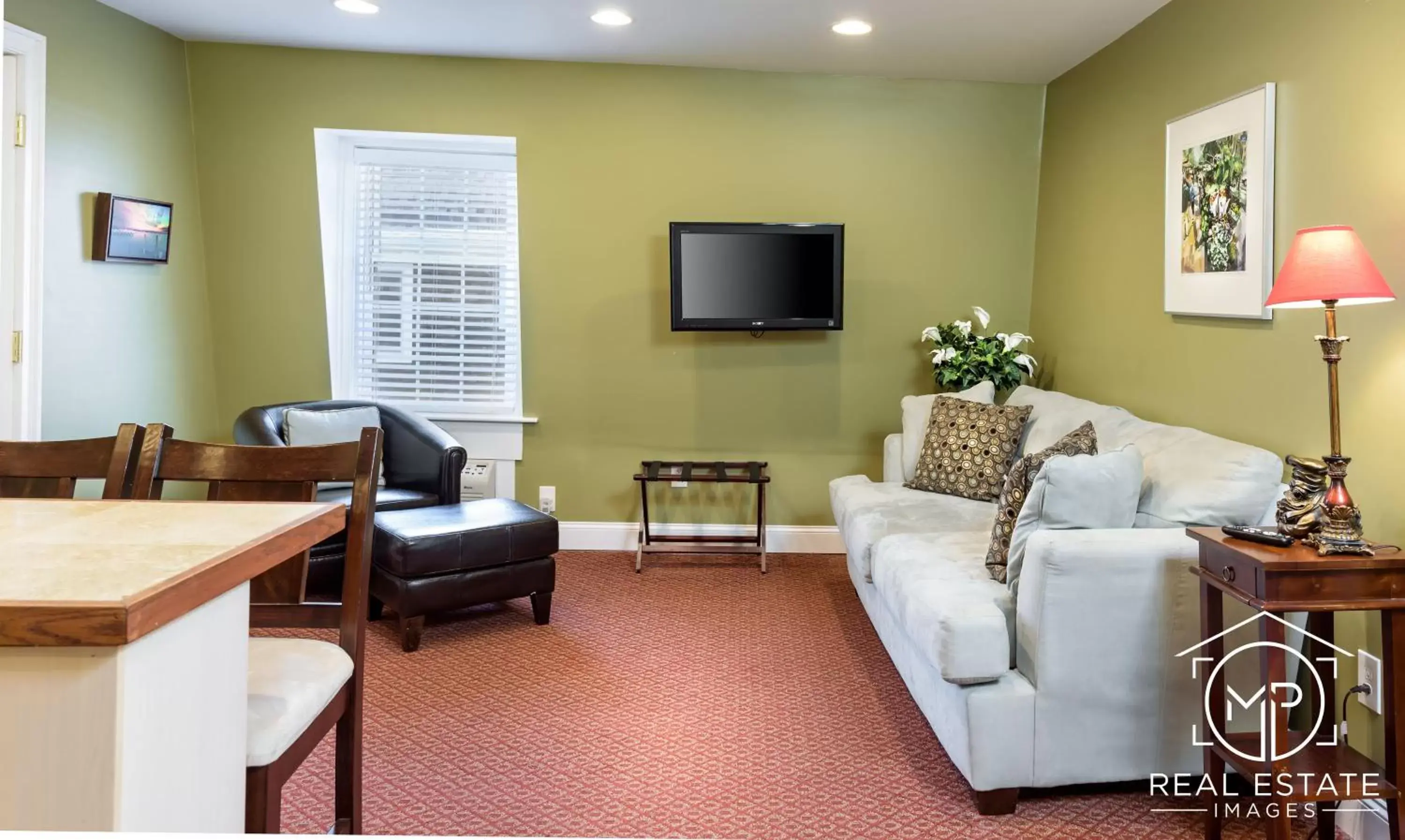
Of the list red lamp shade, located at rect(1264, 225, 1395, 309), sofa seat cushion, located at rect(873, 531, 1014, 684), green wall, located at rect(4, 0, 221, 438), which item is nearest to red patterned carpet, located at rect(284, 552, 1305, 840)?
sofa seat cushion, located at rect(873, 531, 1014, 684)

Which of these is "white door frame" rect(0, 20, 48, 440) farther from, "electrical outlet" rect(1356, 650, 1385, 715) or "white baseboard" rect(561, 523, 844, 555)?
"electrical outlet" rect(1356, 650, 1385, 715)

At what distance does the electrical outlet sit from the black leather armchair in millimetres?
3356

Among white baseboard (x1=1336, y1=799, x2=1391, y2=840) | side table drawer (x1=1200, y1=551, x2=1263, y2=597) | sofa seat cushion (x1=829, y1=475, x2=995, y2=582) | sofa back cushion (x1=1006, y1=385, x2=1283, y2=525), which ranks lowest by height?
white baseboard (x1=1336, y1=799, x2=1391, y2=840)

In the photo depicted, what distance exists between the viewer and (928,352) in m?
5.04

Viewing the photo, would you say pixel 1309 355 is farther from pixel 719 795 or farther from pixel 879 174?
pixel 879 174

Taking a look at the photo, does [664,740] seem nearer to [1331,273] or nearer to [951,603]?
[951,603]

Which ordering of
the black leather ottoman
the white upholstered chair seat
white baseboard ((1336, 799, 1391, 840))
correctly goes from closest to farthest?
the white upholstered chair seat
white baseboard ((1336, 799, 1391, 840))
the black leather ottoman

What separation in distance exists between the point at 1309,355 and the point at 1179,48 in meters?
1.47

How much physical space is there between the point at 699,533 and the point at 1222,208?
294 centimetres

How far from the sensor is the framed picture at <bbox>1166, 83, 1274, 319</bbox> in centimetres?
299

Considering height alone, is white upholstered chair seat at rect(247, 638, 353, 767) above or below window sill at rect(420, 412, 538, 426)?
below

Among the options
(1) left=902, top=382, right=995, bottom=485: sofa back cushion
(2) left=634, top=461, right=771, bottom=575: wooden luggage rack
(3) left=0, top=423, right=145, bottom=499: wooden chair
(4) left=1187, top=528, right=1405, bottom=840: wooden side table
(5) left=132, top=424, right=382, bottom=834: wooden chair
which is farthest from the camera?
(2) left=634, top=461, right=771, bottom=575: wooden luggage rack

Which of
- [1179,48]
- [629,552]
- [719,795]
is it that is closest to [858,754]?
[719,795]

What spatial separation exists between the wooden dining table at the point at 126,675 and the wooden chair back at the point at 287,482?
0.44 metres
